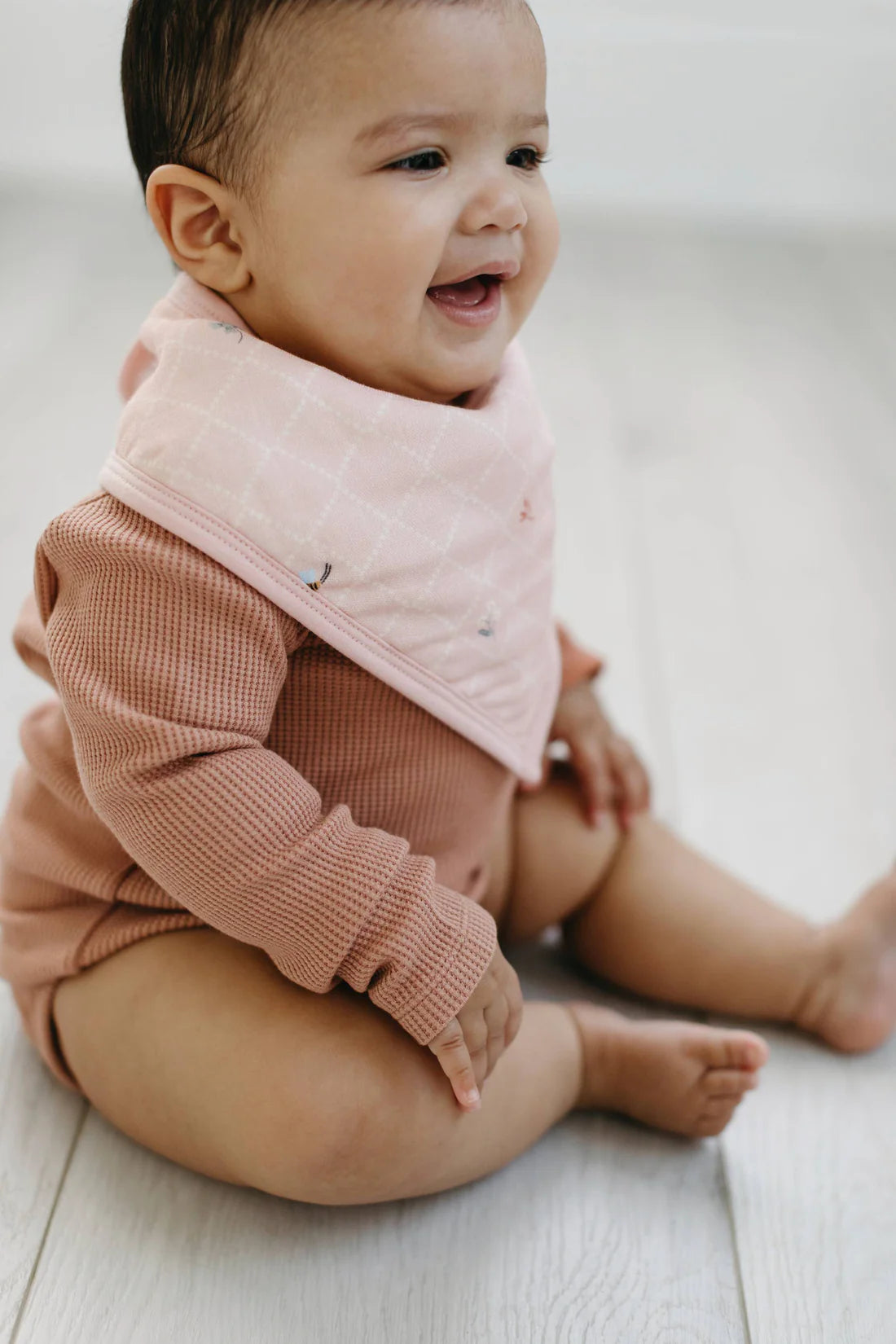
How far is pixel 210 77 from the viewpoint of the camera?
0.63 meters

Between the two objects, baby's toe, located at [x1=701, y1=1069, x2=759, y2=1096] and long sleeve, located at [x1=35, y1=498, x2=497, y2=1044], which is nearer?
long sleeve, located at [x1=35, y1=498, x2=497, y2=1044]

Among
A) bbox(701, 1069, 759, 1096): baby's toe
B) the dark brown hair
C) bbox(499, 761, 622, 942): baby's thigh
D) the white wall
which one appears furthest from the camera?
the white wall

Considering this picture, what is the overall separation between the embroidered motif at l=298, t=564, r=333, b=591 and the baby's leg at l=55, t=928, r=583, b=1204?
0.19 metres

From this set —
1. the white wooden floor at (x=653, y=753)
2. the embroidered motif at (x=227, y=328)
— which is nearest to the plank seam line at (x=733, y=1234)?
the white wooden floor at (x=653, y=753)

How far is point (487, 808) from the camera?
787mm

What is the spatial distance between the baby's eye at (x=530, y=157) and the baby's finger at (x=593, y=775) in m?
0.37

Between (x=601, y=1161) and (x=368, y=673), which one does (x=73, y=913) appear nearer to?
(x=368, y=673)

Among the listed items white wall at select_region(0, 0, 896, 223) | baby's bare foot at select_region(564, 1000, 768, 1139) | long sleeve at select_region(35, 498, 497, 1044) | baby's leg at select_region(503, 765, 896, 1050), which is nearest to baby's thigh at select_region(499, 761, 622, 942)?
baby's leg at select_region(503, 765, 896, 1050)

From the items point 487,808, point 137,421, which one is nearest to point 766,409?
point 487,808

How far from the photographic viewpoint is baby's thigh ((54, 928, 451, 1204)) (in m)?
0.68

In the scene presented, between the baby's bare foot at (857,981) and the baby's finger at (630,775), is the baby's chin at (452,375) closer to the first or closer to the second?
the baby's finger at (630,775)

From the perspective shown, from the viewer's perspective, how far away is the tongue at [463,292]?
2.29ft

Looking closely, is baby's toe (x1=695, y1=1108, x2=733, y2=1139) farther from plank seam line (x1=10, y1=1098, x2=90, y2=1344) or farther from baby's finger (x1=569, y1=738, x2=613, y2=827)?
plank seam line (x1=10, y1=1098, x2=90, y2=1344)

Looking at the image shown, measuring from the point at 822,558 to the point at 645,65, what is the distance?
79 cm
